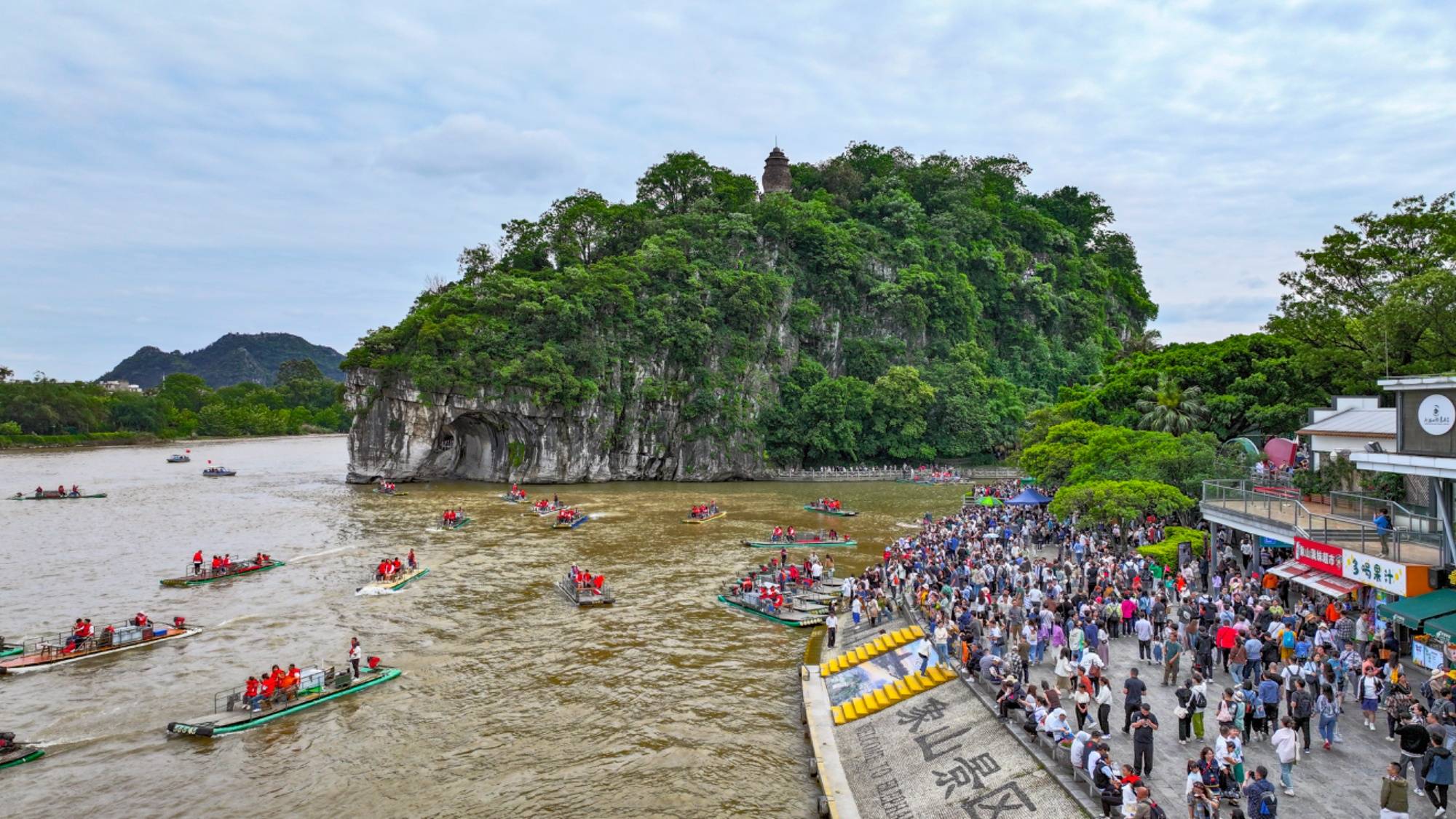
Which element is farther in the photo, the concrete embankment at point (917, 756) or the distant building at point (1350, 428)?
the distant building at point (1350, 428)

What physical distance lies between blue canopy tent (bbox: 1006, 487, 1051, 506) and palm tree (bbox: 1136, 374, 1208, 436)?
678 cm

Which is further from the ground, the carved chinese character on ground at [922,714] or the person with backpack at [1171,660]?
the person with backpack at [1171,660]

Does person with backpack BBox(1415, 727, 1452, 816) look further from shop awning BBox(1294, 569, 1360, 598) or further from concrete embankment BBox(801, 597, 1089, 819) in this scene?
shop awning BBox(1294, 569, 1360, 598)

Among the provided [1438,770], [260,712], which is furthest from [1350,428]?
[260,712]

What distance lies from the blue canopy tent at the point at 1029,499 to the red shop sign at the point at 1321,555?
19264 millimetres

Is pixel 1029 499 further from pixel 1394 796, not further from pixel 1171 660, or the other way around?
pixel 1394 796

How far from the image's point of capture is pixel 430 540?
44469 mm

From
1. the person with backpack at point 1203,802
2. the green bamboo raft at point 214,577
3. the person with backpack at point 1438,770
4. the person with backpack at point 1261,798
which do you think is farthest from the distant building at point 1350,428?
the green bamboo raft at point 214,577

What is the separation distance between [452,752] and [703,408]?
186ft

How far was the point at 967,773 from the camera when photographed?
16.0 metres

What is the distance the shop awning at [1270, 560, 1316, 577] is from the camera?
20828 millimetres

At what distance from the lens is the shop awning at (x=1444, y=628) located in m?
15.4

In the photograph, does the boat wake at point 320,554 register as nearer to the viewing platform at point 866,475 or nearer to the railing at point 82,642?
the railing at point 82,642

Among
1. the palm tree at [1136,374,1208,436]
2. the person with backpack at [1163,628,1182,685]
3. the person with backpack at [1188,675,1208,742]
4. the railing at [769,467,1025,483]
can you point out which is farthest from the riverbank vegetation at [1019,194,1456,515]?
the railing at [769,467,1025,483]
